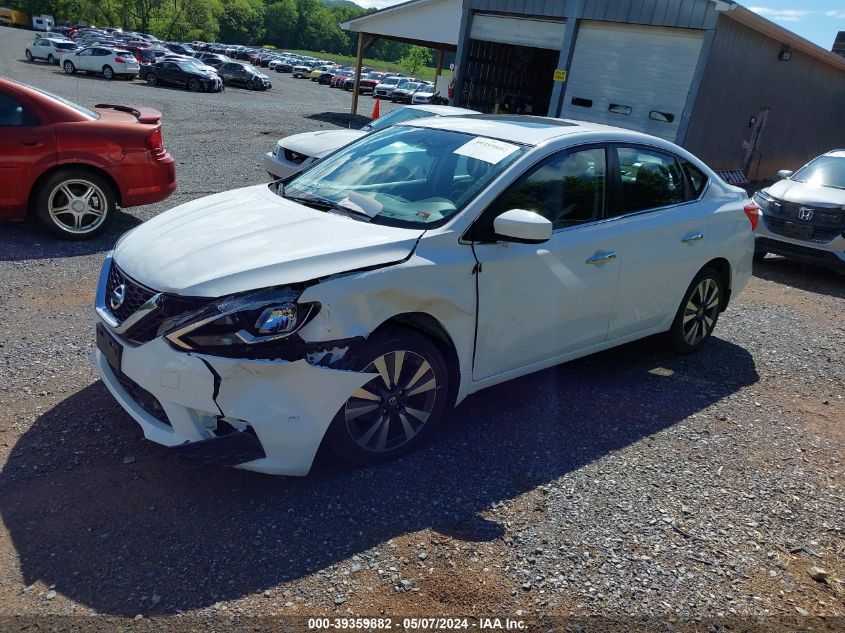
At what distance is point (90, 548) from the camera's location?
113 inches

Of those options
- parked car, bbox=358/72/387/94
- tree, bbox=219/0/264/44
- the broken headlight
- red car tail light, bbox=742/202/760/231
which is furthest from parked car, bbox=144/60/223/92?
tree, bbox=219/0/264/44

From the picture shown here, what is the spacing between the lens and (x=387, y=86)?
46000 millimetres

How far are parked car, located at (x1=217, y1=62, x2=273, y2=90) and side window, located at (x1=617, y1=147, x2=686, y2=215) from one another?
123 ft

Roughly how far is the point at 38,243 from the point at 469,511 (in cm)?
550

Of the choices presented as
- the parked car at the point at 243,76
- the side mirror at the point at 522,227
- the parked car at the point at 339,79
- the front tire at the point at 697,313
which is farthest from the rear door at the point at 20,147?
the parked car at the point at 339,79

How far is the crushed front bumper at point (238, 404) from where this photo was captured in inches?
117

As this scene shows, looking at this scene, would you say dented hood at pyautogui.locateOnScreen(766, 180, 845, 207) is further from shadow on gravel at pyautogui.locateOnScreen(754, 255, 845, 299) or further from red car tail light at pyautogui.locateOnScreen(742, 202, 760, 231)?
red car tail light at pyautogui.locateOnScreen(742, 202, 760, 231)

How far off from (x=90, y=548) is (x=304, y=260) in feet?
4.95

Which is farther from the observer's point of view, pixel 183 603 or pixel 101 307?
pixel 101 307

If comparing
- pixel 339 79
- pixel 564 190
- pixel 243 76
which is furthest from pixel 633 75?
pixel 339 79

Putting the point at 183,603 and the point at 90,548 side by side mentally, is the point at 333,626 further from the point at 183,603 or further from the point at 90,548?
the point at 90,548

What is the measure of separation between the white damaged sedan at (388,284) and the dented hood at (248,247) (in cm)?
1

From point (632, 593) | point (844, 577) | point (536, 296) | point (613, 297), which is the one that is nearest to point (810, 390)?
point (613, 297)

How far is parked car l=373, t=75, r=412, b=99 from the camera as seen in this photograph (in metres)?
45.7
